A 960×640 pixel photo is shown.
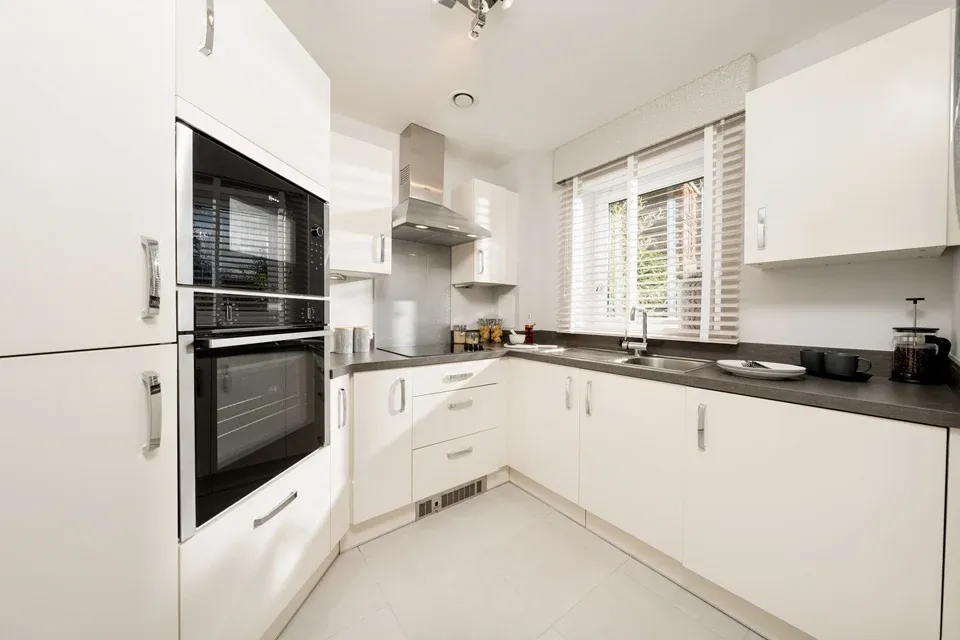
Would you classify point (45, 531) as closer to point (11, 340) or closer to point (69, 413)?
point (69, 413)

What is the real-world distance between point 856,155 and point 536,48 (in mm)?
1418

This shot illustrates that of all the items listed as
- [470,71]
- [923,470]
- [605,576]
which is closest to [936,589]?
[923,470]

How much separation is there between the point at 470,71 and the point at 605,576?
265 centimetres

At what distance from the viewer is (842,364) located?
4.40ft

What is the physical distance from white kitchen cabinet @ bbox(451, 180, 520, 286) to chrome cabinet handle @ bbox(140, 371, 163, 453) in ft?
6.98

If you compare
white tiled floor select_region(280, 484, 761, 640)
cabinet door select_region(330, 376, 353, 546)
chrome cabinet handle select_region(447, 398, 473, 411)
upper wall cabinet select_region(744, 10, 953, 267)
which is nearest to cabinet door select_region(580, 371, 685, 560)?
white tiled floor select_region(280, 484, 761, 640)

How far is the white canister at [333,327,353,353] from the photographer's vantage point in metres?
2.14

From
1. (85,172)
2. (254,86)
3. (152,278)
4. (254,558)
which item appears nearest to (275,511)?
(254,558)

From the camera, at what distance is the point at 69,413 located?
2.18 ft

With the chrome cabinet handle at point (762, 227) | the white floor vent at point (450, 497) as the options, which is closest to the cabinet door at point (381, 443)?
the white floor vent at point (450, 497)

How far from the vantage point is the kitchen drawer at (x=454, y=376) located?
1936mm

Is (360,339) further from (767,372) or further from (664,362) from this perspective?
(767,372)

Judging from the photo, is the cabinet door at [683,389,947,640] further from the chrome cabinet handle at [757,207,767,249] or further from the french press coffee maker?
the chrome cabinet handle at [757,207,767,249]

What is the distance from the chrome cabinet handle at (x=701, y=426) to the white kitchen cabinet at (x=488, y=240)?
1.77m
